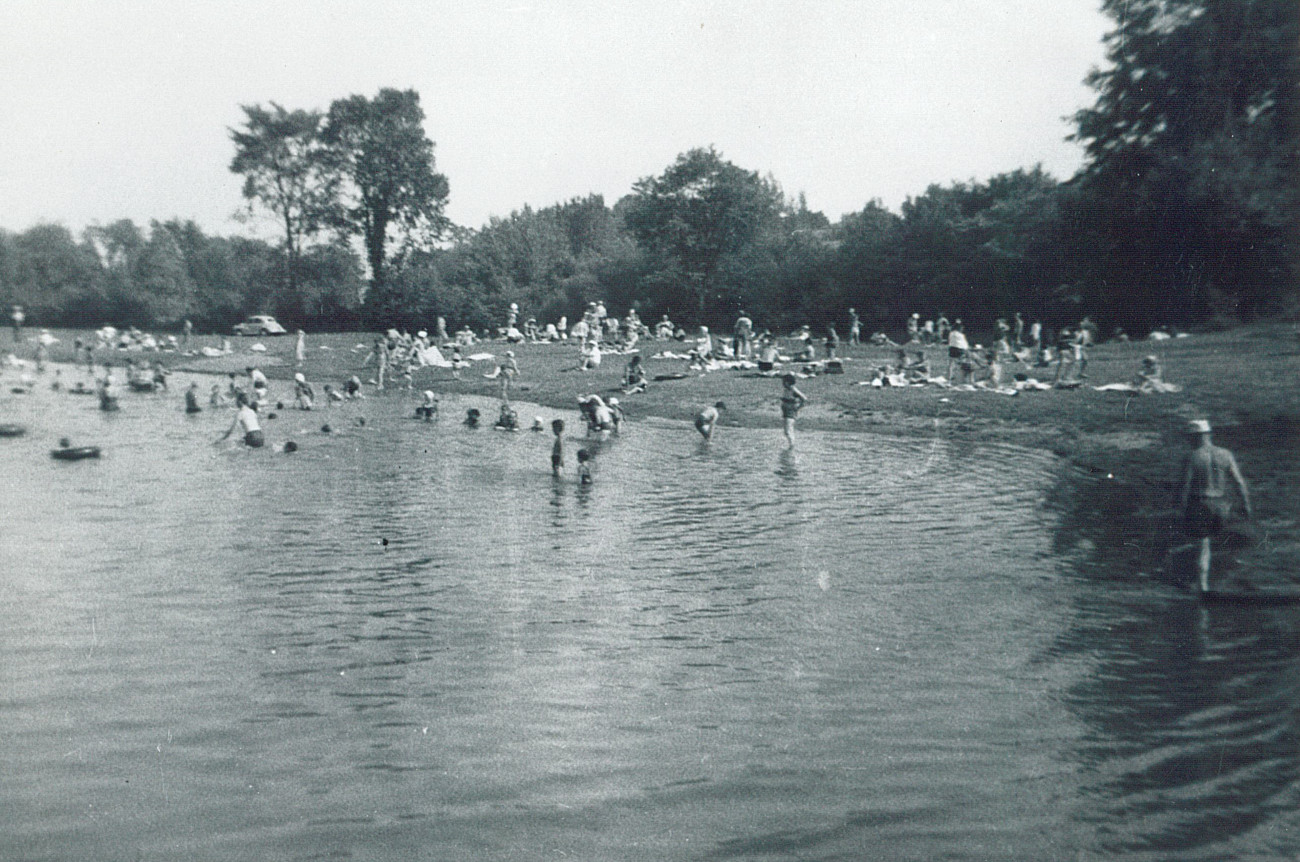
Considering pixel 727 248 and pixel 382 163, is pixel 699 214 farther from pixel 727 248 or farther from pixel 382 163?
pixel 382 163

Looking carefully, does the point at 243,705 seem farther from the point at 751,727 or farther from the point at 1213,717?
the point at 1213,717

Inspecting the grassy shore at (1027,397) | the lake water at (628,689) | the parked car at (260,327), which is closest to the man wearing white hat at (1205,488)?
the lake water at (628,689)

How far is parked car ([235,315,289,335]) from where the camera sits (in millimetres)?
69438

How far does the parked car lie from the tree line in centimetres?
273

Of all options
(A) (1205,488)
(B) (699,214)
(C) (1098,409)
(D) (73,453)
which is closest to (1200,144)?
(C) (1098,409)

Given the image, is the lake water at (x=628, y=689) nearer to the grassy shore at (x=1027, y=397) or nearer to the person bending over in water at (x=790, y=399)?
the person bending over in water at (x=790, y=399)

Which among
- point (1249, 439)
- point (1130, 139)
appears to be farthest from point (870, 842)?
point (1130, 139)

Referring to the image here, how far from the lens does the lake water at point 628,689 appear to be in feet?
23.7

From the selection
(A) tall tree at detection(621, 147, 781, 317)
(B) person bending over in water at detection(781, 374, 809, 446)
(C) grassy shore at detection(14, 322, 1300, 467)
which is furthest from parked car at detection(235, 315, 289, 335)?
(B) person bending over in water at detection(781, 374, 809, 446)

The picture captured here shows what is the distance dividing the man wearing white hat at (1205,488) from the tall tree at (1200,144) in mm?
11087

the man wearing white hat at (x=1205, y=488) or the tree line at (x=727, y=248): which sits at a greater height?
the tree line at (x=727, y=248)

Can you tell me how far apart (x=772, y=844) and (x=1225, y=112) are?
80.3 feet

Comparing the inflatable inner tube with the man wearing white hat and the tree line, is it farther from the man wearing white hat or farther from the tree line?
the man wearing white hat

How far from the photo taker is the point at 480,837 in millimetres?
7078
